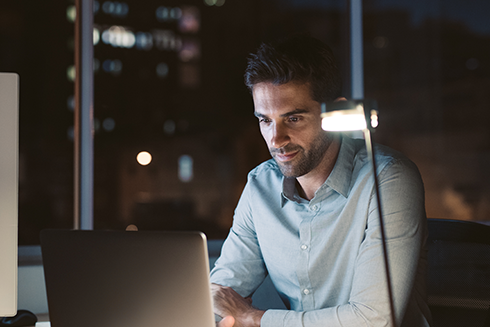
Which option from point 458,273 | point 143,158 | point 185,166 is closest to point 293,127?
point 458,273

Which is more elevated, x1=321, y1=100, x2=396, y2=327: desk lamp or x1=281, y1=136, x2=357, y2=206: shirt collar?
x1=321, y1=100, x2=396, y2=327: desk lamp

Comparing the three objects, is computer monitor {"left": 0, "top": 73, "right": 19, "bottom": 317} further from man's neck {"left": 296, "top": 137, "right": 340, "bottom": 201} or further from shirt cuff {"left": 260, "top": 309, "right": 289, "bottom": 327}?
man's neck {"left": 296, "top": 137, "right": 340, "bottom": 201}

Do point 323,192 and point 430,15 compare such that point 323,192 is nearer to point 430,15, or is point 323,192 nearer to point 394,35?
point 394,35

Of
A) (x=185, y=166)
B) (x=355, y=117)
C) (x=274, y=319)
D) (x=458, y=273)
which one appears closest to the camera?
(x=355, y=117)

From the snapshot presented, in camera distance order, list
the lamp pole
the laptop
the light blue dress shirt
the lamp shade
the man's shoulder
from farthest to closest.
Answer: the lamp pole < the man's shoulder < the light blue dress shirt < the lamp shade < the laptop

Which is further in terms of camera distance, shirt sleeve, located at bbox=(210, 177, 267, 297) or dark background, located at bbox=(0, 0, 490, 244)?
dark background, located at bbox=(0, 0, 490, 244)

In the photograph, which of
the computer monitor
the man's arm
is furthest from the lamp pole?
the man's arm

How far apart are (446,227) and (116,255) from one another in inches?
38.6

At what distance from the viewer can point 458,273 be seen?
3.93ft

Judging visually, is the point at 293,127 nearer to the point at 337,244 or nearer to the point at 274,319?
the point at 337,244

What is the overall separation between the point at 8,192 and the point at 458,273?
125cm

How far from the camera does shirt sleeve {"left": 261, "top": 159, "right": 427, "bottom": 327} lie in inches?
41.0

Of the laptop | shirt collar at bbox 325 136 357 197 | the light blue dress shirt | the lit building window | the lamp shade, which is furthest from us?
the lit building window

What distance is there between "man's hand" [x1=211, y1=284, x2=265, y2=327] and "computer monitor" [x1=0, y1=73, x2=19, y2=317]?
0.51 metres
